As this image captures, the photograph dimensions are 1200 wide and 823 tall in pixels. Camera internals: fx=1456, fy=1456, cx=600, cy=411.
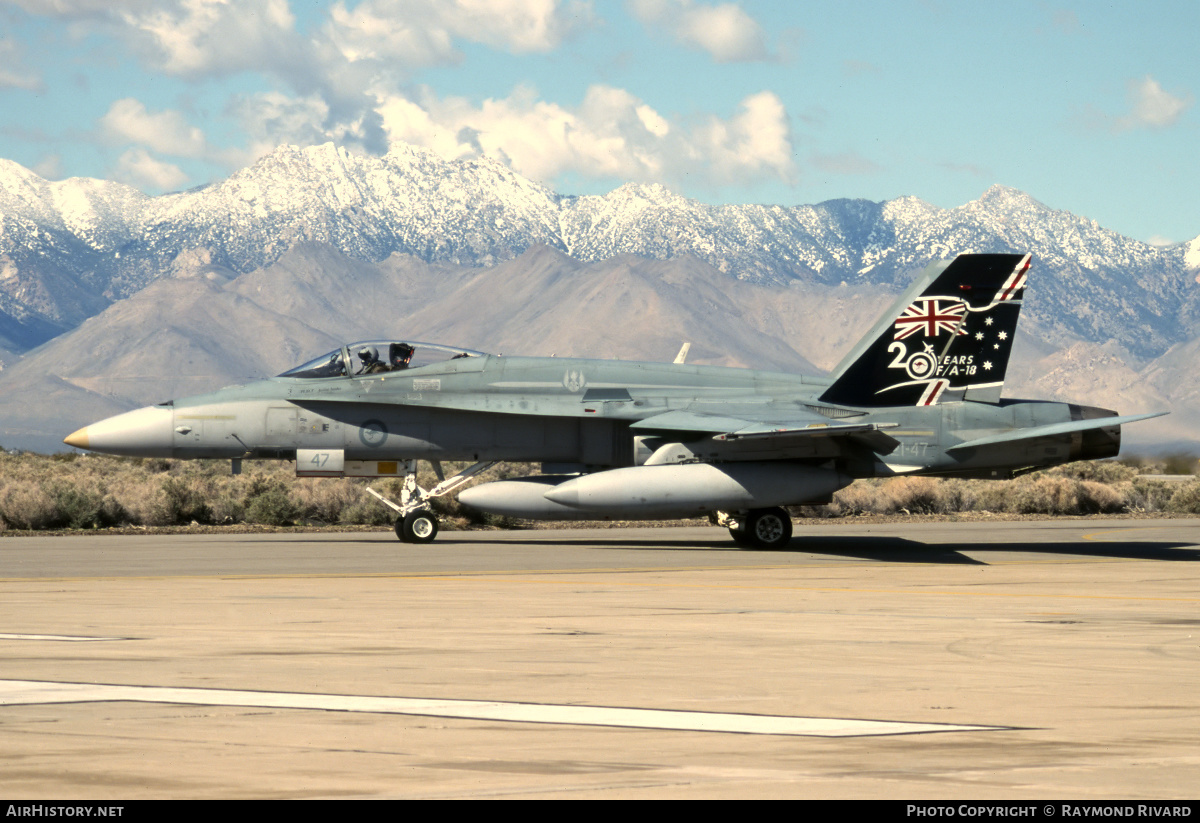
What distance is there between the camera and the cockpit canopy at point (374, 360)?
23.4m

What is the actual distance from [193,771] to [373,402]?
17515 mm

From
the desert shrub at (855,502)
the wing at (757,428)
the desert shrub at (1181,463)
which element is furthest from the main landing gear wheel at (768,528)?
the desert shrub at (1181,463)

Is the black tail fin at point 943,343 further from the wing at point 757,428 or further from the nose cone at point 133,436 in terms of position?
the nose cone at point 133,436

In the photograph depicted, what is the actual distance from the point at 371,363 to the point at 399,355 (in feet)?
1.53

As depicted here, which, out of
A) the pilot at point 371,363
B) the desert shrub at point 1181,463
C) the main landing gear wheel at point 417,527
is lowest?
the main landing gear wheel at point 417,527

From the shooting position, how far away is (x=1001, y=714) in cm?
736

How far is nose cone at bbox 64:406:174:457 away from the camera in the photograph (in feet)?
73.7

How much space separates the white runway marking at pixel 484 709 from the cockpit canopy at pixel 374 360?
15380mm

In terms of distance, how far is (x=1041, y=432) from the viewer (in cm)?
2219

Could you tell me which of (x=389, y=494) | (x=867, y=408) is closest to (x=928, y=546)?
(x=867, y=408)

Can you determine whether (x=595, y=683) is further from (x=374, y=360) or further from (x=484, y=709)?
(x=374, y=360)

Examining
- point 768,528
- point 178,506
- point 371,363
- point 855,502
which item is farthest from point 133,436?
point 855,502

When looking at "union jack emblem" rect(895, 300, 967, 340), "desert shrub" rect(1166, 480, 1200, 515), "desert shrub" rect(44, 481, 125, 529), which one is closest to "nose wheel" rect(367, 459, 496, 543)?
"union jack emblem" rect(895, 300, 967, 340)

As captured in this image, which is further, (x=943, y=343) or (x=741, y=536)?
(x=943, y=343)
